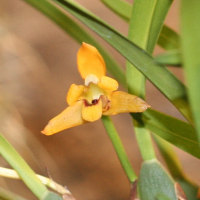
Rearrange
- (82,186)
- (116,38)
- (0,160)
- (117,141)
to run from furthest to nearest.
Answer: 1. (82,186)
2. (0,160)
3. (117,141)
4. (116,38)

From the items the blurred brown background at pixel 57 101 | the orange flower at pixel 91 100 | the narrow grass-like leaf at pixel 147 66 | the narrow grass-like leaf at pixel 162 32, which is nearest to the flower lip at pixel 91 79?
the orange flower at pixel 91 100

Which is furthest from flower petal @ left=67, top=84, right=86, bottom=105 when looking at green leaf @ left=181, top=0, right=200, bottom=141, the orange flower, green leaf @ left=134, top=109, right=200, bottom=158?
green leaf @ left=181, top=0, right=200, bottom=141

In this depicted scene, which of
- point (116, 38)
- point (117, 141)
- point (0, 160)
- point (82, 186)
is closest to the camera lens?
point (116, 38)

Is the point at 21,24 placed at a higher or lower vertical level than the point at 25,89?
higher

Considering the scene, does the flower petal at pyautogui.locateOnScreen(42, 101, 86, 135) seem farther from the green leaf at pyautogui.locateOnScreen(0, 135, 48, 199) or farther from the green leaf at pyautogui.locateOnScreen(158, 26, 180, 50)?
the green leaf at pyautogui.locateOnScreen(158, 26, 180, 50)

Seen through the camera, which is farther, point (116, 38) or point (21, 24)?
point (21, 24)

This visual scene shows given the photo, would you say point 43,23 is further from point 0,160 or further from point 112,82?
point 112,82

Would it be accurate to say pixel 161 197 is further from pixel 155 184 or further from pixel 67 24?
pixel 67 24

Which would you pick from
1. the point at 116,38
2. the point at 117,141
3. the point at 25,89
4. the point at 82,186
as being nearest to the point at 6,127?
the point at 25,89
